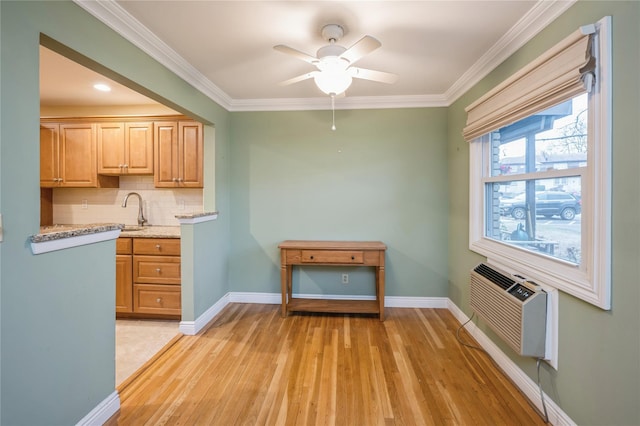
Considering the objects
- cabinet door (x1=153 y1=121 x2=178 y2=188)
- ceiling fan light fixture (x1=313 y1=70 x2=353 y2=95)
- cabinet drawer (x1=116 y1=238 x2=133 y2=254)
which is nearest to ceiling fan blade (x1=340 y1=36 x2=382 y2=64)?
ceiling fan light fixture (x1=313 y1=70 x2=353 y2=95)

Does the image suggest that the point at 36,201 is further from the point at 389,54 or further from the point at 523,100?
the point at 523,100

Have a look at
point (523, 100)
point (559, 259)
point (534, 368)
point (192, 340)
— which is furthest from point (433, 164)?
point (192, 340)

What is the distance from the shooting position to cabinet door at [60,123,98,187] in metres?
3.38

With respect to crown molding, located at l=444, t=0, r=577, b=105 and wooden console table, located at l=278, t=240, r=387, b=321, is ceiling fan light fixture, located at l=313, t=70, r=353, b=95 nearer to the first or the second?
crown molding, located at l=444, t=0, r=577, b=105

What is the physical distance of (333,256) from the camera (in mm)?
3016

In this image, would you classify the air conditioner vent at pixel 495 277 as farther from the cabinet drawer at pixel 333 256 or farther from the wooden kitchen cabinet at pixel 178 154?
the wooden kitchen cabinet at pixel 178 154

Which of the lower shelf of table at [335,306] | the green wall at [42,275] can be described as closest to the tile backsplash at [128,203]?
the lower shelf of table at [335,306]

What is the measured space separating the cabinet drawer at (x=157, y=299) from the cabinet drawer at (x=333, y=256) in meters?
1.37

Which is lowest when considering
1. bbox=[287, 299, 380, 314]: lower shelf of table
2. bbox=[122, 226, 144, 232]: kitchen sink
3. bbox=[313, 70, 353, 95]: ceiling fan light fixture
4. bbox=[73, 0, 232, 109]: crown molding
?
bbox=[287, 299, 380, 314]: lower shelf of table

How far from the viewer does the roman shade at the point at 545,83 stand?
4.53ft

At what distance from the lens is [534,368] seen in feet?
5.98

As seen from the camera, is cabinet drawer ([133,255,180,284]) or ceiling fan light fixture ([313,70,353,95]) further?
cabinet drawer ([133,255,180,284])

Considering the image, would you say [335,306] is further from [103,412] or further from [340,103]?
[340,103]

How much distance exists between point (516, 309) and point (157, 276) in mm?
3124
